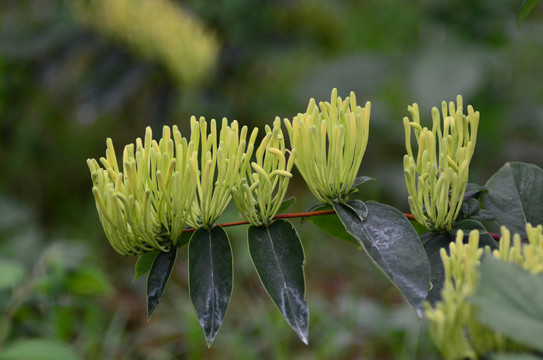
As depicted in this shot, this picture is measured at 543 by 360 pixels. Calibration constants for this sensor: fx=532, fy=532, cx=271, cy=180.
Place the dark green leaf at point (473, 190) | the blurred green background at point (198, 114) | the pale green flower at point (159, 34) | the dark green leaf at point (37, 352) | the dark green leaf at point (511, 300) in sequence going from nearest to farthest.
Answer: the dark green leaf at point (511, 300) → the dark green leaf at point (473, 190) → the dark green leaf at point (37, 352) → the blurred green background at point (198, 114) → the pale green flower at point (159, 34)

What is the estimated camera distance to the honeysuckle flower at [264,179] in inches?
20.6

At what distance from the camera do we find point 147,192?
1.59ft

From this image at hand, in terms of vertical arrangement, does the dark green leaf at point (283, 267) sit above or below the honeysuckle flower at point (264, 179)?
below

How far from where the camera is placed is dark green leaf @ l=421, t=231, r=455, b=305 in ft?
1.64

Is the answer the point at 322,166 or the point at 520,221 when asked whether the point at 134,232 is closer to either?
the point at 322,166

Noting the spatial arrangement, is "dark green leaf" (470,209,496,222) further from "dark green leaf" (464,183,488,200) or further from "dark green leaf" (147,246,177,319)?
"dark green leaf" (147,246,177,319)

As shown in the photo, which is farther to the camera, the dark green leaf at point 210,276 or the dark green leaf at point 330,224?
the dark green leaf at point 330,224

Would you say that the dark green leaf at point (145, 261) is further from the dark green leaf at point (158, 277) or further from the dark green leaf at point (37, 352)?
the dark green leaf at point (37, 352)

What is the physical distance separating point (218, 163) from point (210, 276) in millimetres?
112

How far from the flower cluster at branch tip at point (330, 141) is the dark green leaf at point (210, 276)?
115mm

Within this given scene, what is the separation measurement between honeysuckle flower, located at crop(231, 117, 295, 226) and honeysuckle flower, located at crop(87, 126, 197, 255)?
0.17ft

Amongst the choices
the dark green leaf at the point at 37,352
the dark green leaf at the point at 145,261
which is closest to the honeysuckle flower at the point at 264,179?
the dark green leaf at the point at 145,261

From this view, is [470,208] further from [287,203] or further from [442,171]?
[287,203]

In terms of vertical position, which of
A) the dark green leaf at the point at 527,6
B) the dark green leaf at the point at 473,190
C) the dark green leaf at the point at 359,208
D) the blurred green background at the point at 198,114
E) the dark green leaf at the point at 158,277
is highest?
the dark green leaf at the point at 527,6
